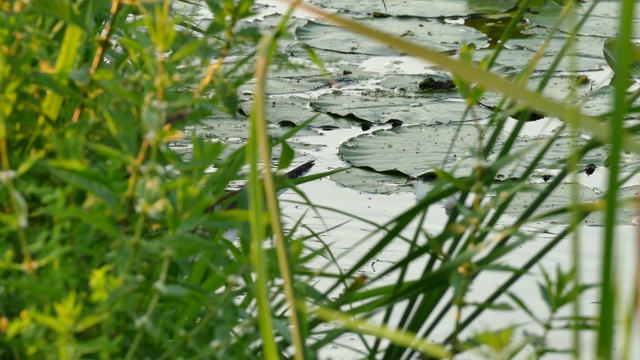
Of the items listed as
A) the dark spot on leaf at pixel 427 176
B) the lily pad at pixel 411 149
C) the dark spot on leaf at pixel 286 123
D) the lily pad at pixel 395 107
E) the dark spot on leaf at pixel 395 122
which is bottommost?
the dark spot on leaf at pixel 427 176

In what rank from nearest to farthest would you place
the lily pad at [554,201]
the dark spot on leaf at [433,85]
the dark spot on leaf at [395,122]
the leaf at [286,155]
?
the leaf at [286,155] < the lily pad at [554,201] < the dark spot on leaf at [395,122] < the dark spot on leaf at [433,85]

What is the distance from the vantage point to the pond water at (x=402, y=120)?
228 cm

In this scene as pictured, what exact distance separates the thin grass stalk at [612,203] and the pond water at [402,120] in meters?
0.82

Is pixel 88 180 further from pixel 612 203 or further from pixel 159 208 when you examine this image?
pixel 612 203

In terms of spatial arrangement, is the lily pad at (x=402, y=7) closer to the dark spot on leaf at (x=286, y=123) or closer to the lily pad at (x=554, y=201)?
the dark spot on leaf at (x=286, y=123)

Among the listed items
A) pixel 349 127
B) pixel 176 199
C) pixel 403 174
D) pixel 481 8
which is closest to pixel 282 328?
pixel 176 199

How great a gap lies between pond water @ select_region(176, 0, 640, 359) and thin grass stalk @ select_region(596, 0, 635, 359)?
82 centimetres

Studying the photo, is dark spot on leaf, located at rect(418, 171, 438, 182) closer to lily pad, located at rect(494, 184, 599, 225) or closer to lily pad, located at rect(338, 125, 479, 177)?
lily pad, located at rect(338, 125, 479, 177)

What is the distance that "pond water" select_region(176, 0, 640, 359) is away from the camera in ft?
7.48

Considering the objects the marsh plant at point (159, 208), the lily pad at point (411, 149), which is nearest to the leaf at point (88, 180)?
the marsh plant at point (159, 208)

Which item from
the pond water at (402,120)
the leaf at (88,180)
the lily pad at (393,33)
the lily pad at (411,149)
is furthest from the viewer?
the lily pad at (393,33)

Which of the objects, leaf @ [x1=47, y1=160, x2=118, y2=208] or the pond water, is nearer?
leaf @ [x1=47, y1=160, x2=118, y2=208]

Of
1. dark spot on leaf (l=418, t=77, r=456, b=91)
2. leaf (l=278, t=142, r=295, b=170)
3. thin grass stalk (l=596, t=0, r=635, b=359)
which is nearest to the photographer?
thin grass stalk (l=596, t=0, r=635, b=359)

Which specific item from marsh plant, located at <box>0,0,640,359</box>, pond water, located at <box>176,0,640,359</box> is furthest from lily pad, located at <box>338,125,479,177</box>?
marsh plant, located at <box>0,0,640,359</box>
